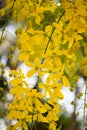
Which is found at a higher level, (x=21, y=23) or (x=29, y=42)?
(x=21, y=23)

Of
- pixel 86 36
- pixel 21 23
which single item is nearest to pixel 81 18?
pixel 86 36

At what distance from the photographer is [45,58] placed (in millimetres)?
981

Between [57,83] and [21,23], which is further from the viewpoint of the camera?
[21,23]

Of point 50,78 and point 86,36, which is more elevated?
point 86,36

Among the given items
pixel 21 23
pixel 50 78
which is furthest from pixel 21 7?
pixel 50 78

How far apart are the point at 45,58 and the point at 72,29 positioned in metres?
0.10

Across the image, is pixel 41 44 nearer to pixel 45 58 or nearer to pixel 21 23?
pixel 45 58

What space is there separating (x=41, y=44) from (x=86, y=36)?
144mm

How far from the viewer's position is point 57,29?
0.99m

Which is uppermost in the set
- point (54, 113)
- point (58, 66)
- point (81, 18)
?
point (81, 18)

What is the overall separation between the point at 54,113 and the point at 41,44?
18cm

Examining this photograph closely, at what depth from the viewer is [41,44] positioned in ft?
3.33

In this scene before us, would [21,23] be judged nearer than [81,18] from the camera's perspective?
No

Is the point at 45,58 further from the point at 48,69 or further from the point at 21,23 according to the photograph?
the point at 21,23
